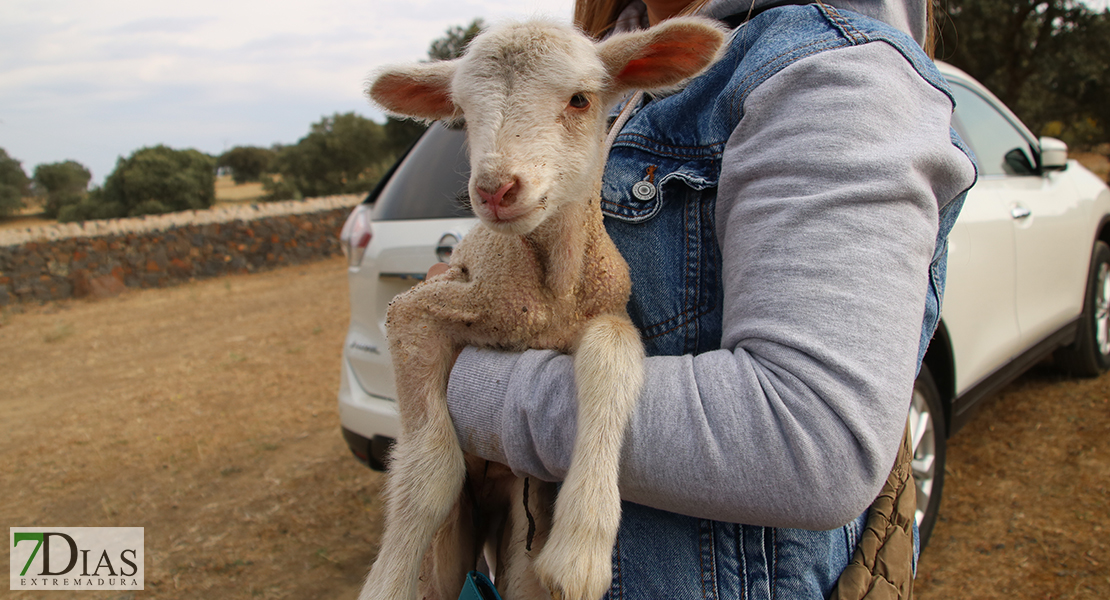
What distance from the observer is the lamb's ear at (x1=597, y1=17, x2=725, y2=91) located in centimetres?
117

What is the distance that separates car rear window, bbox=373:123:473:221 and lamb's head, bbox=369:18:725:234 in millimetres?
1640

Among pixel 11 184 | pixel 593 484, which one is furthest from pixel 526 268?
pixel 11 184

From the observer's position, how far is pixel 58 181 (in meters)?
24.2

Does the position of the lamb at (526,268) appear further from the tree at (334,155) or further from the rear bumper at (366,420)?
the tree at (334,155)

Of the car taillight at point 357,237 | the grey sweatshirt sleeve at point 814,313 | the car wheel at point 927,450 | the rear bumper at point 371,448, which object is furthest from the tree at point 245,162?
the grey sweatshirt sleeve at point 814,313

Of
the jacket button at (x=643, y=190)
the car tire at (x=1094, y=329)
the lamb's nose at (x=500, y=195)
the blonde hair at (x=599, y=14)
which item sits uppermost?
the blonde hair at (x=599, y=14)

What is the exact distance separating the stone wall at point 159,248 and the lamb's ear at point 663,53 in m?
11.6

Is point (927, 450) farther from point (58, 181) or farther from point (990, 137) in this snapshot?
point (58, 181)

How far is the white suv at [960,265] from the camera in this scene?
9.25 ft

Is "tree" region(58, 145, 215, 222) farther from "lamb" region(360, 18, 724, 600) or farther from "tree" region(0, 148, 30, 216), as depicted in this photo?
"lamb" region(360, 18, 724, 600)

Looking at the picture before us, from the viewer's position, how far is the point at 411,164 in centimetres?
334

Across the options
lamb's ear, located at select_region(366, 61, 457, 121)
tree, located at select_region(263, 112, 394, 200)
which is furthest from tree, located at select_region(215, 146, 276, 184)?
lamb's ear, located at select_region(366, 61, 457, 121)

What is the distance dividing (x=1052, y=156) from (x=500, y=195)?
151 inches

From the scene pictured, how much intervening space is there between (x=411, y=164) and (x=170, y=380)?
4473mm
